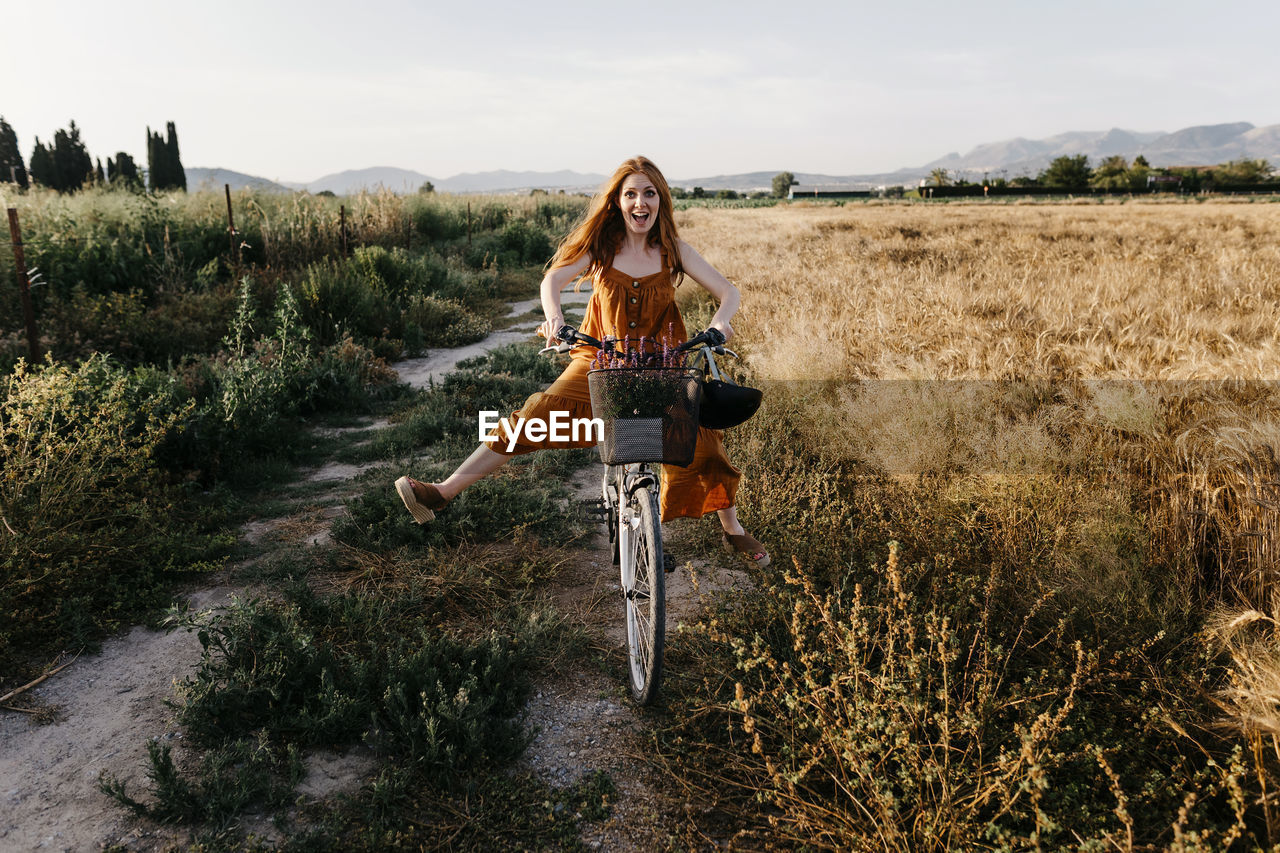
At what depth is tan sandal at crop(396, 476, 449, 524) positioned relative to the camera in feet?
12.7

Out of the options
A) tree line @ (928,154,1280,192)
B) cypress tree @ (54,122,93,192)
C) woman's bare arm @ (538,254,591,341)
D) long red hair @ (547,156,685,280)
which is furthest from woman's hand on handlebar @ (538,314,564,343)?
tree line @ (928,154,1280,192)

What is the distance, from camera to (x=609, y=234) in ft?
12.2

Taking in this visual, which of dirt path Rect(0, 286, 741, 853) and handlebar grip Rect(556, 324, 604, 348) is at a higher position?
handlebar grip Rect(556, 324, 604, 348)

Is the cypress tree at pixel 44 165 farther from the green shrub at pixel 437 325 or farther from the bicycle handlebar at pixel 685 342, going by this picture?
the bicycle handlebar at pixel 685 342

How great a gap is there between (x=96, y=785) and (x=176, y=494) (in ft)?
9.14

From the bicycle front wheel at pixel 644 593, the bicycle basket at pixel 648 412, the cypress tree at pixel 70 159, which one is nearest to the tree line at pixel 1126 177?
the cypress tree at pixel 70 159

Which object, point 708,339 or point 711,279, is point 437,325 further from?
point 708,339

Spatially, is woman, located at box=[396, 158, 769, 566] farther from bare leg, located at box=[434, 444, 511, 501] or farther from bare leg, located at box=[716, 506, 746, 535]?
bare leg, located at box=[716, 506, 746, 535]

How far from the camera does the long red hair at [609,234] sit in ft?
11.9

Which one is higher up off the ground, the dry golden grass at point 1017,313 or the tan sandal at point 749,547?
the dry golden grass at point 1017,313

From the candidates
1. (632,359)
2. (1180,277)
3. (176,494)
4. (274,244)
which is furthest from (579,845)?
(274,244)

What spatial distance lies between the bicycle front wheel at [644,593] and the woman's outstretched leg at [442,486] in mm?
946

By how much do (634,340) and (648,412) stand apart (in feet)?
3.06

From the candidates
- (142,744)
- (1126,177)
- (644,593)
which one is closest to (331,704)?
(142,744)
